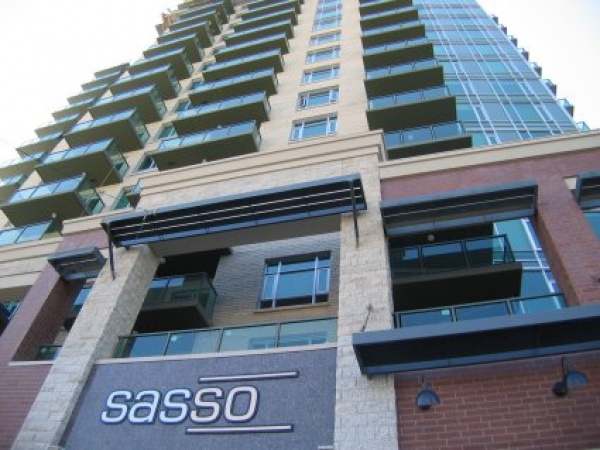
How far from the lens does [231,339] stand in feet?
36.2

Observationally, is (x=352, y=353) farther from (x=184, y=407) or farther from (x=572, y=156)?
(x=572, y=156)

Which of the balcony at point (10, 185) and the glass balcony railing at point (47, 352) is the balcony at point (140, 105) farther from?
the glass balcony railing at point (47, 352)

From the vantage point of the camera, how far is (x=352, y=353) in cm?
927

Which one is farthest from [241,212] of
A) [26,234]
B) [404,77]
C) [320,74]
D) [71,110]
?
[71,110]

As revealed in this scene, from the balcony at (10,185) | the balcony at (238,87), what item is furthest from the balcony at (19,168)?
the balcony at (238,87)

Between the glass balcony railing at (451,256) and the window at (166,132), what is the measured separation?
17771 mm

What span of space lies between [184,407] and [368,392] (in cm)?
381

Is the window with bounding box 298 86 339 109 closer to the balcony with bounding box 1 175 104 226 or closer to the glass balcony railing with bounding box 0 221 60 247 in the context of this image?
the balcony with bounding box 1 175 104 226

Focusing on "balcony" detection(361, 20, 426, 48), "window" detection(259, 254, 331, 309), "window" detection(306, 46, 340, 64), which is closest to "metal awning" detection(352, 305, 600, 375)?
"window" detection(259, 254, 331, 309)

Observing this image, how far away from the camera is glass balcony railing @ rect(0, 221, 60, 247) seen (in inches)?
788

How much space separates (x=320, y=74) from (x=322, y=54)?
3328 mm

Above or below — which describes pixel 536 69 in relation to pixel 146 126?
above

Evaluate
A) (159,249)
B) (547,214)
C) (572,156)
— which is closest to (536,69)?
(572,156)

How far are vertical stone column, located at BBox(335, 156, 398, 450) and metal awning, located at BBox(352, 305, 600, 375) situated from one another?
439 mm
